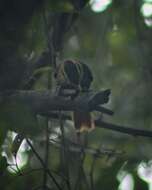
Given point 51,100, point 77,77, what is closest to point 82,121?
point 77,77

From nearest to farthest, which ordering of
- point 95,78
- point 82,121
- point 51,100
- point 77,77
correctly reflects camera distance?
point 51,100 < point 77,77 < point 82,121 < point 95,78

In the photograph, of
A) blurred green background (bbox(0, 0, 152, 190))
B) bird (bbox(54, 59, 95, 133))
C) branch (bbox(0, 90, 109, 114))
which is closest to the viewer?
blurred green background (bbox(0, 0, 152, 190))

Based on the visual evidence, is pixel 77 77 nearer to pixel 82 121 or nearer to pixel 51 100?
pixel 82 121

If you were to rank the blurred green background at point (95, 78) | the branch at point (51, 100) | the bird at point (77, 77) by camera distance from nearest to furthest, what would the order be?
the blurred green background at point (95, 78), the branch at point (51, 100), the bird at point (77, 77)

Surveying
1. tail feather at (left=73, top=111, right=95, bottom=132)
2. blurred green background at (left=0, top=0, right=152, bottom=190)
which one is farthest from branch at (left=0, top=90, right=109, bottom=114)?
tail feather at (left=73, top=111, right=95, bottom=132)

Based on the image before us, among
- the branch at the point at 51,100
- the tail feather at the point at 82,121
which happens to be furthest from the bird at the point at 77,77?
the branch at the point at 51,100

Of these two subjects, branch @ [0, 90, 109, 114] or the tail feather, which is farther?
the tail feather

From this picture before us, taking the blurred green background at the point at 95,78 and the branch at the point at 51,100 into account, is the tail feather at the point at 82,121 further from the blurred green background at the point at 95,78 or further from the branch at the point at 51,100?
the branch at the point at 51,100

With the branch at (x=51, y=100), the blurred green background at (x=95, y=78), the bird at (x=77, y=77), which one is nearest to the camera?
the blurred green background at (x=95, y=78)

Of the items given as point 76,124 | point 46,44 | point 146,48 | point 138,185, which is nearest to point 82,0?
point 46,44

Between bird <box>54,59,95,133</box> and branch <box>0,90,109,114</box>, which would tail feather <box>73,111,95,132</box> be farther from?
branch <box>0,90,109,114</box>

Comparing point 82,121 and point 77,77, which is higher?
point 77,77

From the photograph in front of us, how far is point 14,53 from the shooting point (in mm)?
2008

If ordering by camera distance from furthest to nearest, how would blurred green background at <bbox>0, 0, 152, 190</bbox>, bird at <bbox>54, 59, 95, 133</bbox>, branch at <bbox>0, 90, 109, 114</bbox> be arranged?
bird at <bbox>54, 59, 95, 133</bbox>, branch at <bbox>0, 90, 109, 114</bbox>, blurred green background at <bbox>0, 0, 152, 190</bbox>
